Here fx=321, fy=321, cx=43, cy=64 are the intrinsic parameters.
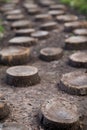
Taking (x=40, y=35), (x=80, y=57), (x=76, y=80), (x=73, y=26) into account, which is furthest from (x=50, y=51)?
(x=73, y=26)

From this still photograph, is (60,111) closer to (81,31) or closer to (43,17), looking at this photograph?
(81,31)

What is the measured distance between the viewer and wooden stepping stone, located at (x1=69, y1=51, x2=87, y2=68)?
5.27m

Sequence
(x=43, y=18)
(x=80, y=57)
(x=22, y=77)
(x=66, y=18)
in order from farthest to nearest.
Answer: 1. (x=43, y=18)
2. (x=66, y=18)
3. (x=80, y=57)
4. (x=22, y=77)

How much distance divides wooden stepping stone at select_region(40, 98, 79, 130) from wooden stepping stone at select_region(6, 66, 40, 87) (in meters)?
0.81

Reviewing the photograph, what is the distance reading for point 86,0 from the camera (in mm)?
9812

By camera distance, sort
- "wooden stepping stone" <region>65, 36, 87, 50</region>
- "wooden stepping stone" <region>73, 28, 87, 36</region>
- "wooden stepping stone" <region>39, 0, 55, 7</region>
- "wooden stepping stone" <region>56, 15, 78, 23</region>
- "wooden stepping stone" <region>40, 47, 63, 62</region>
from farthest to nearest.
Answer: "wooden stepping stone" <region>39, 0, 55, 7</region> → "wooden stepping stone" <region>56, 15, 78, 23</region> → "wooden stepping stone" <region>73, 28, 87, 36</region> → "wooden stepping stone" <region>65, 36, 87, 50</region> → "wooden stepping stone" <region>40, 47, 63, 62</region>

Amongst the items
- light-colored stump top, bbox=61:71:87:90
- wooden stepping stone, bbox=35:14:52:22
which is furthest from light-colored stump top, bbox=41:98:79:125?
wooden stepping stone, bbox=35:14:52:22

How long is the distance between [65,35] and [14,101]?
10.5 ft

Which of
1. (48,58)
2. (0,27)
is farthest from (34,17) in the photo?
(48,58)

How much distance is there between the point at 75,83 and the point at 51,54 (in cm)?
142

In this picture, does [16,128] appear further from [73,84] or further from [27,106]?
[73,84]

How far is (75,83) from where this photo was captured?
4.45m

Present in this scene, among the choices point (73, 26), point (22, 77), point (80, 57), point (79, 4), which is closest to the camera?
point (22, 77)

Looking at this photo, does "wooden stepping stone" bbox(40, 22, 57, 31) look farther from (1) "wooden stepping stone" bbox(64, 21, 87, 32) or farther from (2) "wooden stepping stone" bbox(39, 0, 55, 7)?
(2) "wooden stepping stone" bbox(39, 0, 55, 7)
